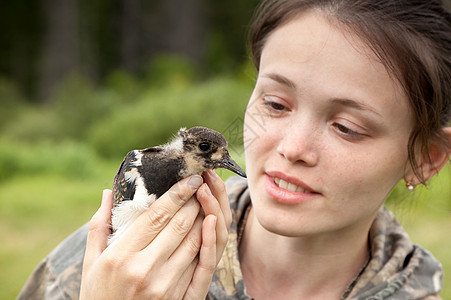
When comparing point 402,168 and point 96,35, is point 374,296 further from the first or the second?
point 96,35

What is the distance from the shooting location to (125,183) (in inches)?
65.9

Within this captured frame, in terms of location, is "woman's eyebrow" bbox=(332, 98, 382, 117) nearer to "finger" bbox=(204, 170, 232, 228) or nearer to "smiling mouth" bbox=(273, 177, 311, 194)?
"smiling mouth" bbox=(273, 177, 311, 194)

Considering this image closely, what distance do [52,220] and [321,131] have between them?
3615 mm

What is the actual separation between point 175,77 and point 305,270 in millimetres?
7692

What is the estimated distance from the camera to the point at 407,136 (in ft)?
6.03

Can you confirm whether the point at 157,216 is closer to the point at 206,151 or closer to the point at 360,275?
the point at 206,151

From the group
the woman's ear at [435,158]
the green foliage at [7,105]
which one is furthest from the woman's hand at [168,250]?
the green foliage at [7,105]

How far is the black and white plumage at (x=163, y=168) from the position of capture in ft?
5.26

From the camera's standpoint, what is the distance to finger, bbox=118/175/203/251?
1493mm

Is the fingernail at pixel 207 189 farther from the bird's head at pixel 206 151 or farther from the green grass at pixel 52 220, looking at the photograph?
the green grass at pixel 52 220

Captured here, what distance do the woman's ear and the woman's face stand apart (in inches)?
7.7

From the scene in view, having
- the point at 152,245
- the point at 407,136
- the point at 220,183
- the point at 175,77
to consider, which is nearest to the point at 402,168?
the point at 407,136

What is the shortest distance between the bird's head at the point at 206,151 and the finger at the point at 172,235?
0.59 ft

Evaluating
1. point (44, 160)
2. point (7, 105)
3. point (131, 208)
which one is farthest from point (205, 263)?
point (7, 105)
